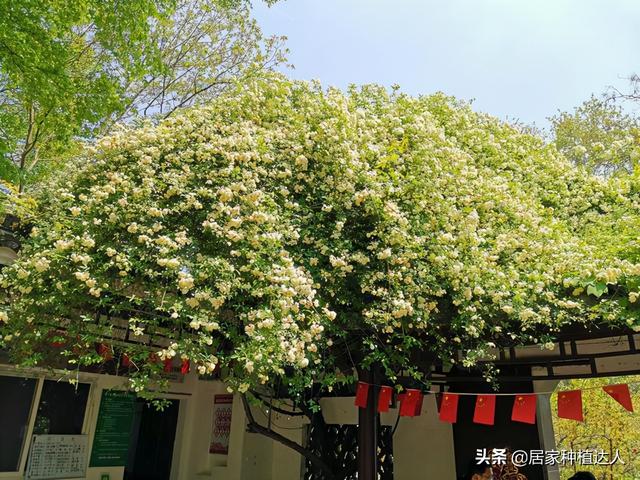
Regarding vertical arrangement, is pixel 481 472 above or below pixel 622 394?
below

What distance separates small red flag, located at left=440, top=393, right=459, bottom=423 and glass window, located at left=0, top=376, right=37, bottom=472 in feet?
19.6

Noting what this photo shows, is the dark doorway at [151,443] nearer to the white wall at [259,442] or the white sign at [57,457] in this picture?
the white wall at [259,442]

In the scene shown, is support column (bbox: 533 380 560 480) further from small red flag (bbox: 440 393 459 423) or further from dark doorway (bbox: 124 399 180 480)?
dark doorway (bbox: 124 399 180 480)

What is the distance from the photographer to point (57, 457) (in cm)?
750

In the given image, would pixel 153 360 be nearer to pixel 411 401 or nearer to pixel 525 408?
pixel 411 401

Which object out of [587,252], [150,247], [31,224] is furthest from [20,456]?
[587,252]

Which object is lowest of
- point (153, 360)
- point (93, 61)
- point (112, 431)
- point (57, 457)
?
point (57, 457)

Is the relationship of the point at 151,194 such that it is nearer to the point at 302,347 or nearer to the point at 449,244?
the point at 302,347

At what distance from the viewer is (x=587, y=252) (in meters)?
5.11

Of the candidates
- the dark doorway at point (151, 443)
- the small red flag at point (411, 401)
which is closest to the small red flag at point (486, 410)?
the small red flag at point (411, 401)

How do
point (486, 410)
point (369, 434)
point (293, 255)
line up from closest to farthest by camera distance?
A: point (293, 255), point (369, 434), point (486, 410)

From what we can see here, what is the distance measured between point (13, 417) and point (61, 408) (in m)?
0.73

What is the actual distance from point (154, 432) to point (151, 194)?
6677 mm

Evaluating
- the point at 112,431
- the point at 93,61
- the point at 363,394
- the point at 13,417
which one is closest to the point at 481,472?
the point at 363,394
